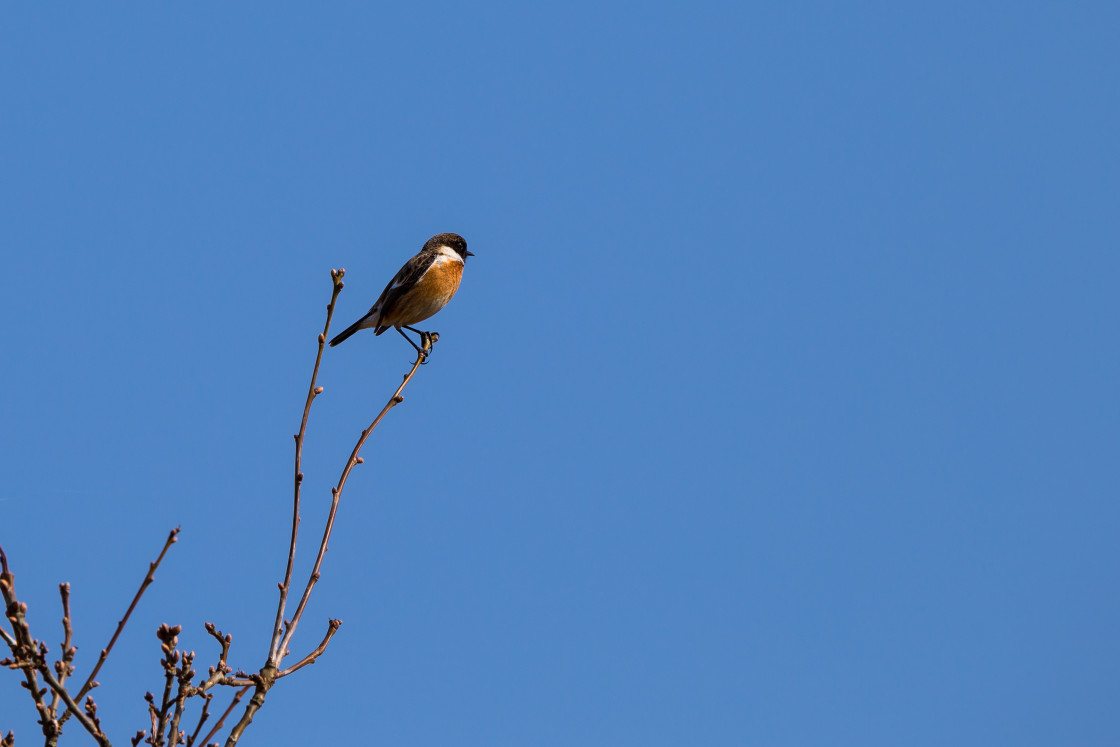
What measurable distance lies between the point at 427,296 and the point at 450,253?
0.76 metres

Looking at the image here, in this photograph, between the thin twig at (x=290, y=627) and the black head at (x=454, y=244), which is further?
the black head at (x=454, y=244)

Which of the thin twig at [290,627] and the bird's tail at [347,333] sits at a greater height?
the bird's tail at [347,333]

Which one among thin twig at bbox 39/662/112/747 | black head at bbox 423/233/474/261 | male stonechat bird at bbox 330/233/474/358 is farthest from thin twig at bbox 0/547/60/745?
black head at bbox 423/233/474/261

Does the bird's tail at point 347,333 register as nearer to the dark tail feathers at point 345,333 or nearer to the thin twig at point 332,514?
the dark tail feathers at point 345,333

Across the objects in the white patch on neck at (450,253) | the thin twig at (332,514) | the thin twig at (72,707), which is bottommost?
the thin twig at (72,707)

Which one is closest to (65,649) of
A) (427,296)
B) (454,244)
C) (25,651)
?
(25,651)

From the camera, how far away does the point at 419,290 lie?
31.7 feet

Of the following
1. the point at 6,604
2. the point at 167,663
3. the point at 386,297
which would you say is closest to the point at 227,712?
the point at 167,663

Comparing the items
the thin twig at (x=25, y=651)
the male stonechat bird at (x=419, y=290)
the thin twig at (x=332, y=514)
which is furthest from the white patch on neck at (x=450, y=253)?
the thin twig at (x=25, y=651)

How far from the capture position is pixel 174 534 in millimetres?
2961

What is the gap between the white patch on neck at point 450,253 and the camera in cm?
1010

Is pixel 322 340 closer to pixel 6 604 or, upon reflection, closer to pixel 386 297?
pixel 6 604

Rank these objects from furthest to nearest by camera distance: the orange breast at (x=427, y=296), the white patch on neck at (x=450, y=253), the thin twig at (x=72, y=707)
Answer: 1. the white patch on neck at (x=450, y=253)
2. the orange breast at (x=427, y=296)
3. the thin twig at (x=72, y=707)

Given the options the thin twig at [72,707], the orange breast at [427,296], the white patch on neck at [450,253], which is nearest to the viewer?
the thin twig at [72,707]
